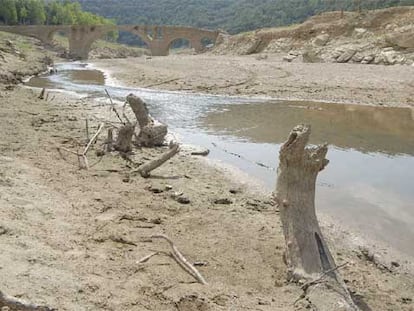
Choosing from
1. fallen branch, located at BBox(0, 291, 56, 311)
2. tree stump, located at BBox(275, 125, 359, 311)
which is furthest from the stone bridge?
fallen branch, located at BBox(0, 291, 56, 311)

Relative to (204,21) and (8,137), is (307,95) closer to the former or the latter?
(8,137)

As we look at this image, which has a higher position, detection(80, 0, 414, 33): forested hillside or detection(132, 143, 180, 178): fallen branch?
detection(80, 0, 414, 33): forested hillside

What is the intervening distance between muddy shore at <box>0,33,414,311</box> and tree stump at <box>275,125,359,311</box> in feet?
0.81

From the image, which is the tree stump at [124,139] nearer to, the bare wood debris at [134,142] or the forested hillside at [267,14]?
the bare wood debris at [134,142]

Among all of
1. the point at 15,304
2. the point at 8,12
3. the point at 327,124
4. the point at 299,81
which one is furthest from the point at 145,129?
the point at 8,12

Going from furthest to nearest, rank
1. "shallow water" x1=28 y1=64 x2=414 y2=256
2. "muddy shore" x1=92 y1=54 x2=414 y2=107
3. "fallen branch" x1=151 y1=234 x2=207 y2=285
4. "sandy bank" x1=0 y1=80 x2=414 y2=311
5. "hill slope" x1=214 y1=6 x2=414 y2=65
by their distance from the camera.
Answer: "hill slope" x1=214 y1=6 x2=414 y2=65
"muddy shore" x1=92 y1=54 x2=414 y2=107
"shallow water" x1=28 y1=64 x2=414 y2=256
"fallen branch" x1=151 y1=234 x2=207 y2=285
"sandy bank" x1=0 y1=80 x2=414 y2=311

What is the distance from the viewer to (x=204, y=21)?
180 meters

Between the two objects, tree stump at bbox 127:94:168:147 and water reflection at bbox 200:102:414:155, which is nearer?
tree stump at bbox 127:94:168:147

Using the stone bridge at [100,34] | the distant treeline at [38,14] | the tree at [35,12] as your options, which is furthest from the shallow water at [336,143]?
the tree at [35,12]

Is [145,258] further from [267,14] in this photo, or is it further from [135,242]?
[267,14]

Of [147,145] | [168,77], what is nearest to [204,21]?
[168,77]

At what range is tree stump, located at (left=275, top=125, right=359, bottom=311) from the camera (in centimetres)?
506

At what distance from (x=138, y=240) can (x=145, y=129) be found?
554cm

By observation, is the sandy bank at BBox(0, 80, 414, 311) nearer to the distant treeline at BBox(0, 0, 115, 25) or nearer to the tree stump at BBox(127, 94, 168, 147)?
the tree stump at BBox(127, 94, 168, 147)
